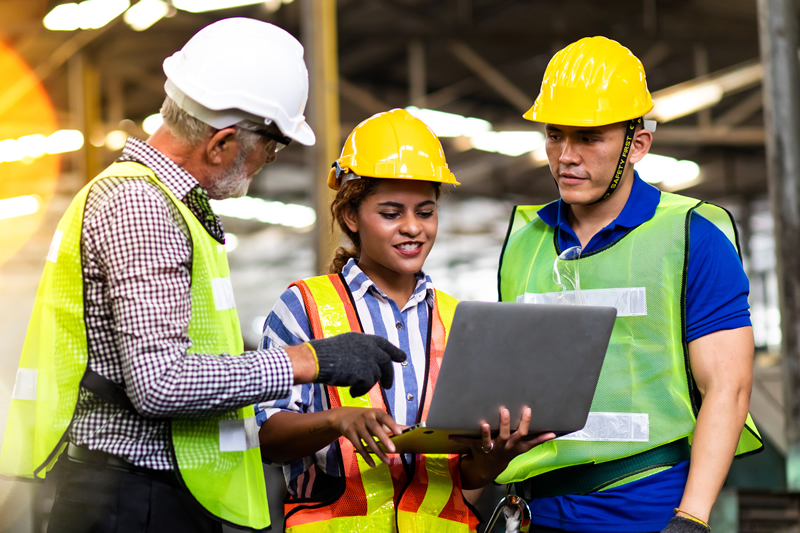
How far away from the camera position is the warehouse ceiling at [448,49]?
1192cm

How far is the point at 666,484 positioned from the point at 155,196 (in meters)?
1.48

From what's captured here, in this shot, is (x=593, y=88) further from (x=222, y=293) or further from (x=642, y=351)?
(x=222, y=293)

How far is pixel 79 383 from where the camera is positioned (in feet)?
5.54

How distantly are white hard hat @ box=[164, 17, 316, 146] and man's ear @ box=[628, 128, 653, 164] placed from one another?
3.28 ft

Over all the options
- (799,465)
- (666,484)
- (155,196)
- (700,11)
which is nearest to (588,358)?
(666,484)

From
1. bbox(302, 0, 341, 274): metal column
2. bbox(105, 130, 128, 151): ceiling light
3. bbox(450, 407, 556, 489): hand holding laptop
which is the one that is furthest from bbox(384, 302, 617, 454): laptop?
bbox(105, 130, 128, 151): ceiling light

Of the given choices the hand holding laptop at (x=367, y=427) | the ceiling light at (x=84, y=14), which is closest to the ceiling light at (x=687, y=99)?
the ceiling light at (x=84, y=14)

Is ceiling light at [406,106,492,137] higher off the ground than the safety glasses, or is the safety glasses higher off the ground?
ceiling light at [406,106,492,137]

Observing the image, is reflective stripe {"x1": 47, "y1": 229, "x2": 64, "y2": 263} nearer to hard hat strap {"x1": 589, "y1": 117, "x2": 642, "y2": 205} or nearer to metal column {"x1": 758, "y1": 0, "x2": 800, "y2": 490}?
hard hat strap {"x1": 589, "y1": 117, "x2": 642, "y2": 205}

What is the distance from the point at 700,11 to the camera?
12344mm

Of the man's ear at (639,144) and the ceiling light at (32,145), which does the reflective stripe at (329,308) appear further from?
the ceiling light at (32,145)

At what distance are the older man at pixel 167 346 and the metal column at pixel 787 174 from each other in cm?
471

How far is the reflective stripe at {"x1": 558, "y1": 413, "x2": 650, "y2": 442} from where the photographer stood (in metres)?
2.14

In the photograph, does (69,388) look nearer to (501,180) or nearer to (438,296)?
(438,296)
